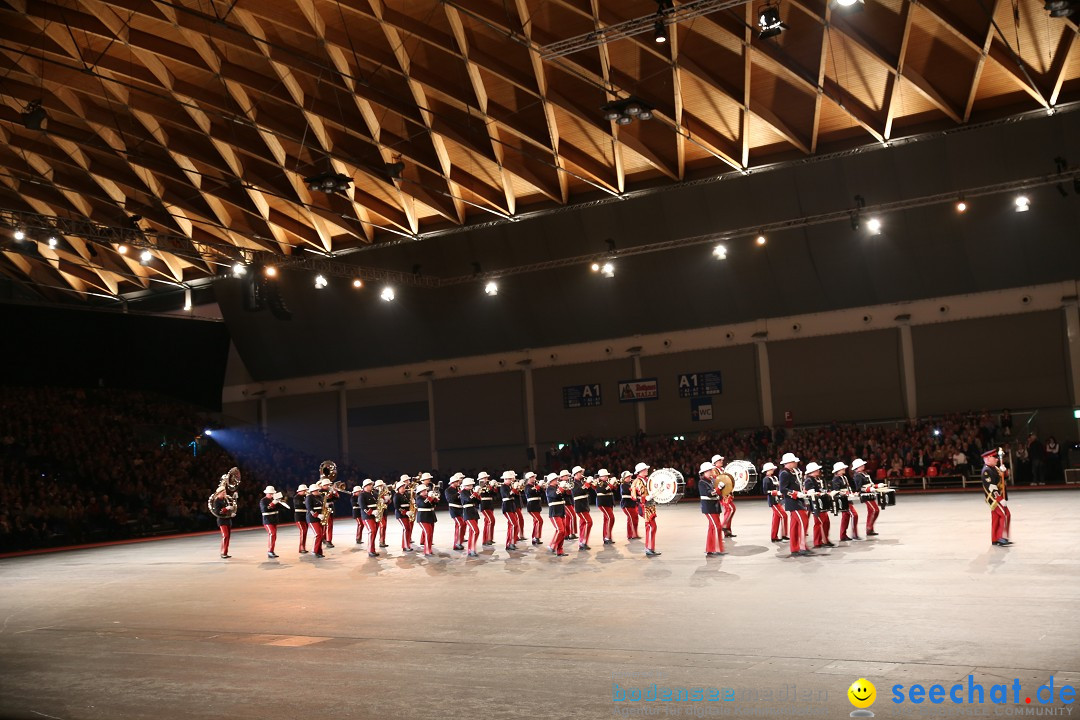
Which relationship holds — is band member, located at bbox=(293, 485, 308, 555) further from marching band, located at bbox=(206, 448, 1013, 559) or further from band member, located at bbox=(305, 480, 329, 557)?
band member, located at bbox=(305, 480, 329, 557)

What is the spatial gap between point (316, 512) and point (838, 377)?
78.0 feet

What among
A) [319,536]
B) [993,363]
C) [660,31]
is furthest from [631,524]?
[993,363]

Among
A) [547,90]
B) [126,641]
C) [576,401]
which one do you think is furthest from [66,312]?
[126,641]

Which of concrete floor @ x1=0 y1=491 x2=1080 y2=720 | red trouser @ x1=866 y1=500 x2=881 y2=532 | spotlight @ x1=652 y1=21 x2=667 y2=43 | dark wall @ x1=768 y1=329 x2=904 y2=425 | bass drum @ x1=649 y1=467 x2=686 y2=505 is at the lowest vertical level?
concrete floor @ x1=0 y1=491 x2=1080 y2=720

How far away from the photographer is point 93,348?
46344mm

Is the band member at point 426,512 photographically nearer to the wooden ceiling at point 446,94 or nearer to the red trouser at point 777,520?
the red trouser at point 777,520

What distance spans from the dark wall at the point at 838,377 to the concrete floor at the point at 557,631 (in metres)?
18.4

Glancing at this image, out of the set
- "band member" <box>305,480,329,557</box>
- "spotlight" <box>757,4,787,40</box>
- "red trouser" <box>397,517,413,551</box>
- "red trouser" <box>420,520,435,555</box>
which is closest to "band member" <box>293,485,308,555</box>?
Result: "band member" <box>305,480,329,557</box>

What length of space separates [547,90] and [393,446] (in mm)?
24618

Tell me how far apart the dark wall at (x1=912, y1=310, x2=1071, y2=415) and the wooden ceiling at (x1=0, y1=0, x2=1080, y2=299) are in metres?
9.36

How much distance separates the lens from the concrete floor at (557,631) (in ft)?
27.5

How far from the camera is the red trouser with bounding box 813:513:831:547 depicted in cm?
1822

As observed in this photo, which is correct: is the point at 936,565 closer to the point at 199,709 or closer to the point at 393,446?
the point at 199,709

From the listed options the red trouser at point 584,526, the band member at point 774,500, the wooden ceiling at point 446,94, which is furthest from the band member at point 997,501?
the wooden ceiling at point 446,94
